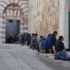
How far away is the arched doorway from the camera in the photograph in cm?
4816

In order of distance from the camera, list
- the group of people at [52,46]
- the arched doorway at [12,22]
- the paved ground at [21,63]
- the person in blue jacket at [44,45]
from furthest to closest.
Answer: the arched doorway at [12,22] → the person in blue jacket at [44,45] → the group of people at [52,46] → the paved ground at [21,63]

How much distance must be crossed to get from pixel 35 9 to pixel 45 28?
875cm

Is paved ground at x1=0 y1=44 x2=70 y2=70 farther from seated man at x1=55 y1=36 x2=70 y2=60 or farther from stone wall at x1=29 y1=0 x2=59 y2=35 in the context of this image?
stone wall at x1=29 y1=0 x2=59 y2=35

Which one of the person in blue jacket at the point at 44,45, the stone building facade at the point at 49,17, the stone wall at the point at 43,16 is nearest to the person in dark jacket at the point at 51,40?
the person in blue jacket at the point at 44,45

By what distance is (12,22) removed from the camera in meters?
54.2

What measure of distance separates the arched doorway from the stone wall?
5.32ft

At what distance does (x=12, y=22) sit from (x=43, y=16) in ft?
56.7

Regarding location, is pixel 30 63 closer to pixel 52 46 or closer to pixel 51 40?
pixel 51 40

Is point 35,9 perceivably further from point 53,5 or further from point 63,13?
point 63,13

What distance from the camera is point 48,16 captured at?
34.3 metres

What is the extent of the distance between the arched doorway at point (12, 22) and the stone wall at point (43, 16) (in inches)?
63.8

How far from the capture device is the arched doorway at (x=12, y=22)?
4816 centimetres

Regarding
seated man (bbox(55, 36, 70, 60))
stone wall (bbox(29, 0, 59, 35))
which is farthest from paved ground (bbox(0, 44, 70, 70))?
stone wall (bbox(29, 0, 59, 35))

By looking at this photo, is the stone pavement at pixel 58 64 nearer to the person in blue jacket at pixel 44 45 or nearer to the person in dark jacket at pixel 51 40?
the person in dark jacket at pixel 51 40
